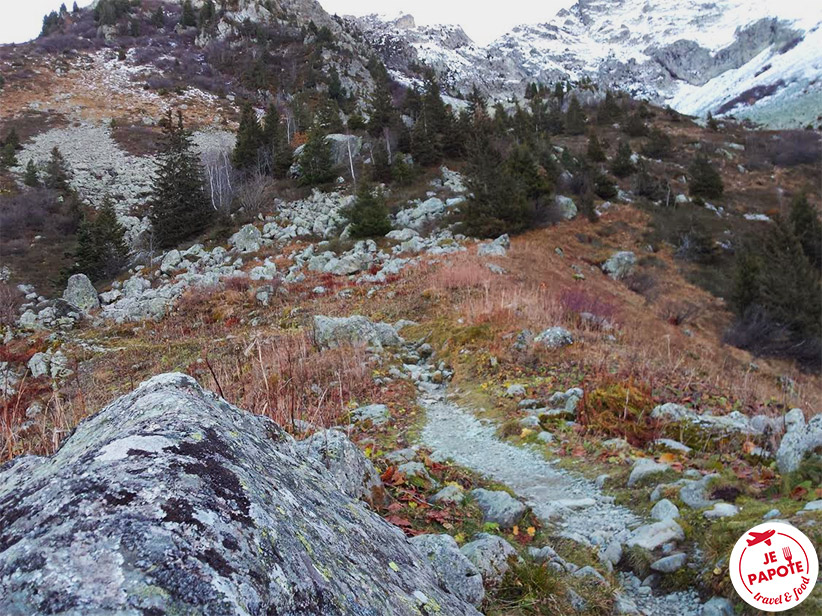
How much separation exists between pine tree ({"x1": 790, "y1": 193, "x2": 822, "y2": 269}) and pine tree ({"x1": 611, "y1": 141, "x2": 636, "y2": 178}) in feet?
45.2

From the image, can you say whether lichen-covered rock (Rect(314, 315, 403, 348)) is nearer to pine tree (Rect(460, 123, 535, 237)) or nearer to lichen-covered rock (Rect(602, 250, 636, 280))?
pine tree (Rect(460, 123, 535, 237))

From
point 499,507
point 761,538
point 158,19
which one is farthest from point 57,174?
point 158,19

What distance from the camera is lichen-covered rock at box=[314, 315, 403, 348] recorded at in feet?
29.4

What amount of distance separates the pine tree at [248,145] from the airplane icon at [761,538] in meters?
34.8

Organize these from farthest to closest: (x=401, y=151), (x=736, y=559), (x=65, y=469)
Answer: (x=401, y=151)
(x=736, y=559)
(x=65, y=469)

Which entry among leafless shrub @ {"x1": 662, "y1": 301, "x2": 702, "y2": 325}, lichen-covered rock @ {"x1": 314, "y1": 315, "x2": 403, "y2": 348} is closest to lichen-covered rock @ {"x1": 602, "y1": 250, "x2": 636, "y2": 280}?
leafless shrub @ {"x1": 662, "y1": 301, "x2": 702, "y2": 325}

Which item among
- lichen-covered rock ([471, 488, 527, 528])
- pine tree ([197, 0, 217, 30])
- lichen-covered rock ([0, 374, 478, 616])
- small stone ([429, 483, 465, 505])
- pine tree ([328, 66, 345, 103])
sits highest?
pine tree ([197, 0, 217, 30])

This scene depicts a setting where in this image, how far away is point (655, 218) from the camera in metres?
28.3

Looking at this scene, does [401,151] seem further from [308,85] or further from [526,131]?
[308,85]

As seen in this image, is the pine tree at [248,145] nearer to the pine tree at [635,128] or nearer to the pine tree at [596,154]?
the pine tree at [596,154]

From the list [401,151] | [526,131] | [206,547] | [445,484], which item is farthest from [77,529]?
[526,131]

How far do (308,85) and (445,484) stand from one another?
5671 cm

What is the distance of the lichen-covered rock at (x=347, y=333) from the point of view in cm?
897

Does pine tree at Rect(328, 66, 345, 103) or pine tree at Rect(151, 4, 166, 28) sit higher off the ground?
pine tree at Rect(151, 4, 166, 28)
